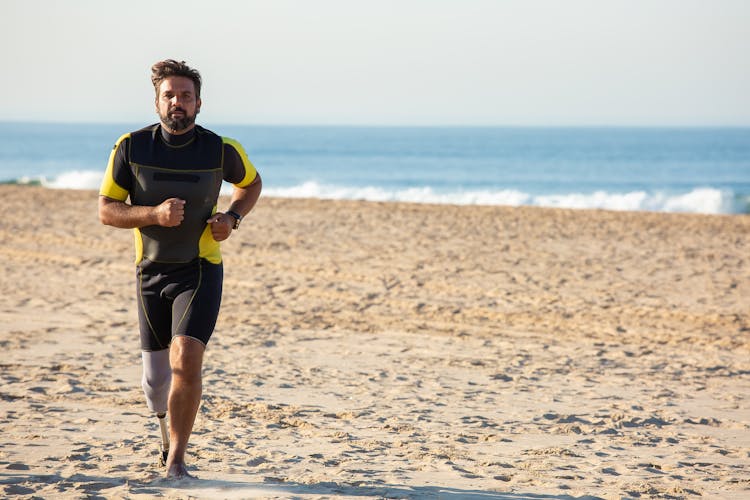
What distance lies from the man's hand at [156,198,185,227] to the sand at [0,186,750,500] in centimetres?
125

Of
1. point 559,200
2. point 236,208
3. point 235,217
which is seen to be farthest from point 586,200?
point 235,217

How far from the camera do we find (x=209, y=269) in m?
4.48

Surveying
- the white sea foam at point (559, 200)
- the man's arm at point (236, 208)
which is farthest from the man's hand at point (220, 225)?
the white sea foam at point (559, 200)

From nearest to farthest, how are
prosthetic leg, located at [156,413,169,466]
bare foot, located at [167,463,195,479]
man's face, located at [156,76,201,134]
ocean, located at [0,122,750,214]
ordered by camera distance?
man's face, located at [156,76,201,134], bare foot, located at [167,463,195,479], prosthetic leg, located at [156,413,169,466], ocean, located at [0,122,750,214]

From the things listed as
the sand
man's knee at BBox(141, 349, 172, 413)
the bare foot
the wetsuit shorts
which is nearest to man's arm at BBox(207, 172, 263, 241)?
the wetsuit shorts

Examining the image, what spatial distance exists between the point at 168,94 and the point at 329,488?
1998 mm

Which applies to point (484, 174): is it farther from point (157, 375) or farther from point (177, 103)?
point (177, 103)

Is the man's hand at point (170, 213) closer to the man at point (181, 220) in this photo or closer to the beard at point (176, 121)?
the man at point (181, 220)

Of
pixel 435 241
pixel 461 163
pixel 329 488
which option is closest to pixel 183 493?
pixel 329 488

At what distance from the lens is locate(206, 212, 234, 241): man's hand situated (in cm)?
434

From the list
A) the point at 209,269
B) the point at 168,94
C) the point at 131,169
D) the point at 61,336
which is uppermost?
the point at 168,94

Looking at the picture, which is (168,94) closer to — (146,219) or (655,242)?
(146,219)

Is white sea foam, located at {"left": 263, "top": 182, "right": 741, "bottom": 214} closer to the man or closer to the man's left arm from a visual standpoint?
the man's left arm

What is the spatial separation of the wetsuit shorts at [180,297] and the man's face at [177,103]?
639 millimetres
